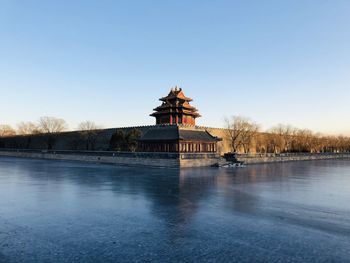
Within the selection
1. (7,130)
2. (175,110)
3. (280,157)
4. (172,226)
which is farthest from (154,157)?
(7,130)

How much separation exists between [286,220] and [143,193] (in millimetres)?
9828

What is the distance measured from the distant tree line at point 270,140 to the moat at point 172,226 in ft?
155

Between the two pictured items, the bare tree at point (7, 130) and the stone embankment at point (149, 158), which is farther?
the bare tree at point (7, 130)

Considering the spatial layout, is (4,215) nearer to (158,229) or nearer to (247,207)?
(158,229)

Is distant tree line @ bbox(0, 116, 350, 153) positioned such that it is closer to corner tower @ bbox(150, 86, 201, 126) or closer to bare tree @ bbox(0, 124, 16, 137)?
corner tower @ bbox(150, 86, 201, 126)

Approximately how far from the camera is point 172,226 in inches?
467

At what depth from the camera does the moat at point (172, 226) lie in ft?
29.2

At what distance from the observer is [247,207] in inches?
622

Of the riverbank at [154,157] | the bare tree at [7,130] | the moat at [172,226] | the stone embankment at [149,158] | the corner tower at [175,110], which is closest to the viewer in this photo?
the moat at [172,226]

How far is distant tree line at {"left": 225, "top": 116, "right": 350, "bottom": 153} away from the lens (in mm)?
67500

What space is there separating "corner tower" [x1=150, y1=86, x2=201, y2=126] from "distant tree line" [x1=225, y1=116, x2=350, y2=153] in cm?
1239

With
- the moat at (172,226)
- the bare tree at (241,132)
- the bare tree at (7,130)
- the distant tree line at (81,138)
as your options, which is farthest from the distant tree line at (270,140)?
the bare tree at (7,130)

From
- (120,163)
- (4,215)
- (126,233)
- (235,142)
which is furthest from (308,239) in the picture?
(235,142)

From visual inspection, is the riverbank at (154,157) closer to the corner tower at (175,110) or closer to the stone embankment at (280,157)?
the stone embankment at (280,157)
